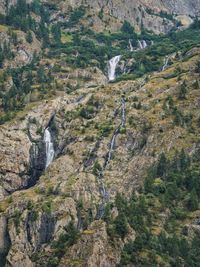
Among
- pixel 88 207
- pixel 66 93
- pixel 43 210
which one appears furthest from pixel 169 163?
pixel 66 93

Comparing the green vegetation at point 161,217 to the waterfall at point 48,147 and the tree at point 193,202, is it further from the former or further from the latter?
the waterfall at point 48,147

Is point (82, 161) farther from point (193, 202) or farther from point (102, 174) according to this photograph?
point (193, 202)

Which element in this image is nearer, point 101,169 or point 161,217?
point 161,217

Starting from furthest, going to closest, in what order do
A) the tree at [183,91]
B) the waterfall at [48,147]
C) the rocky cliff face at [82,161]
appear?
1. the tree at [183,91]
2. the waterfall at [48,147]
3. the rocky cliff face at [82,161]

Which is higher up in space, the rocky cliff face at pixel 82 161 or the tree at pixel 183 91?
the tree at pixel 183 91

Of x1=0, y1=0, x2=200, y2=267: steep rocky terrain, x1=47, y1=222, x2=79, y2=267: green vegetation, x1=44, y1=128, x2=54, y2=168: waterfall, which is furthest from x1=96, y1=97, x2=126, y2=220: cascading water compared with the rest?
x1=44, y1=128, x2=54, y2=168: waterfall

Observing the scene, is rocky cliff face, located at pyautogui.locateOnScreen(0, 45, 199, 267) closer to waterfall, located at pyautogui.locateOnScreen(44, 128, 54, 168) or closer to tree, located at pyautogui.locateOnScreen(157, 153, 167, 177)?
waterfall, located at pyautogui.locateOnScreen(44, 128, 54, 168)

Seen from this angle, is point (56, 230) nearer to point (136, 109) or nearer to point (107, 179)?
point (107, 179)

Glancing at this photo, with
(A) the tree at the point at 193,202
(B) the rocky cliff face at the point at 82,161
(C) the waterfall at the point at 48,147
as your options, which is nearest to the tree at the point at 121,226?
(B) the rocky cliff face at the point at 82,161

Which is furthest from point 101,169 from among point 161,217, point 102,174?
point 161,217
